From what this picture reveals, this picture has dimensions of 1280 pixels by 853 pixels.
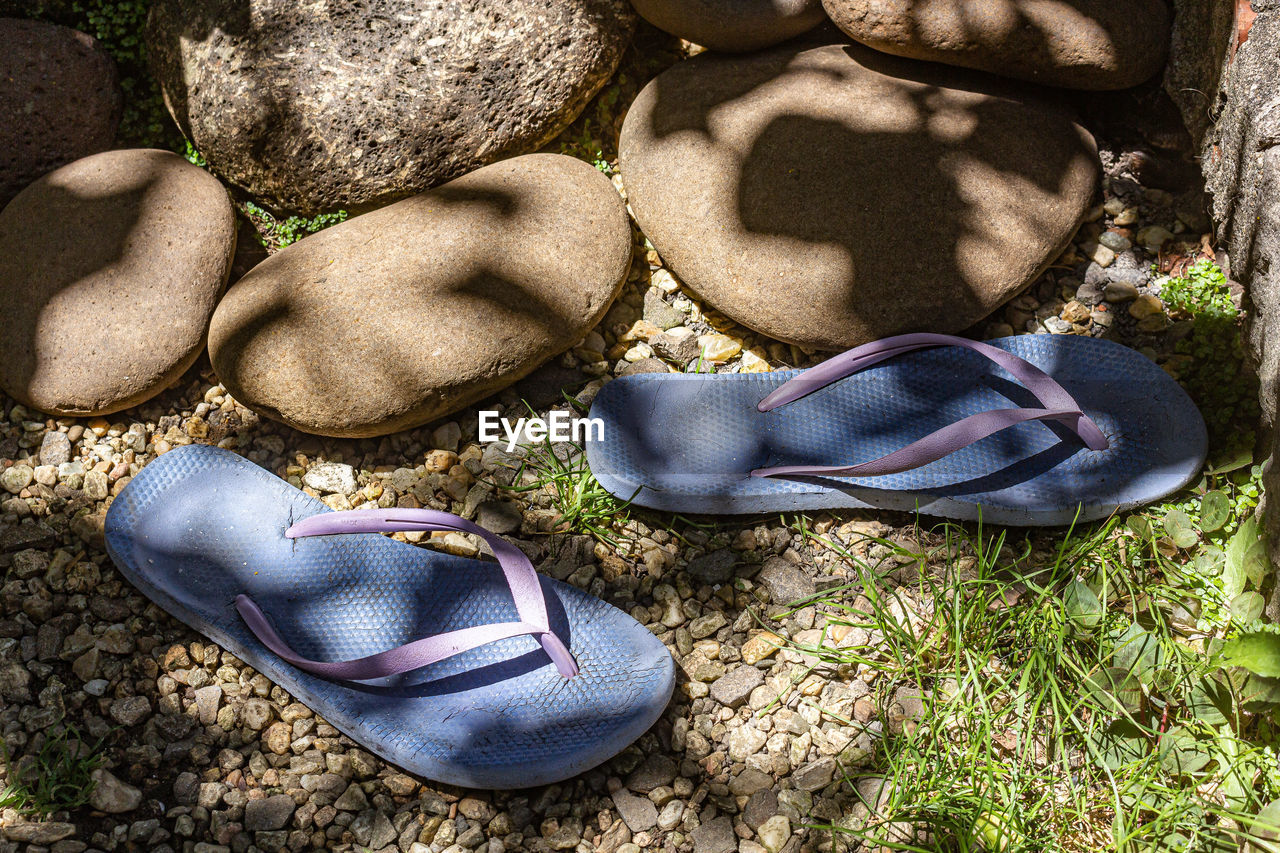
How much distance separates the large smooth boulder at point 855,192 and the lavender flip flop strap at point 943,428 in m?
0.06

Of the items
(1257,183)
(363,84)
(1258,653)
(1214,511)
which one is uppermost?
(363,84)

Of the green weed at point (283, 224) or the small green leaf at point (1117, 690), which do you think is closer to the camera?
the small green leaf at point (1117, 690)

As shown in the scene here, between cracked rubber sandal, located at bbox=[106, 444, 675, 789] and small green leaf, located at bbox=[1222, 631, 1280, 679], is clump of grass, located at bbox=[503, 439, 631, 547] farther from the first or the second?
small green leaf, located at bbox=[1222, 631, 1280, 679]

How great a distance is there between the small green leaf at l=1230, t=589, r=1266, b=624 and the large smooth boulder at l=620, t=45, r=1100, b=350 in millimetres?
844

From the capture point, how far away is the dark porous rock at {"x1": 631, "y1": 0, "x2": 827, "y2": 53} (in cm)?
251

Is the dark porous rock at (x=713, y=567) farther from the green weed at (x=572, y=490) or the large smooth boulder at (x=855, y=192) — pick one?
the large smooth boulder at (x=855, y=192)

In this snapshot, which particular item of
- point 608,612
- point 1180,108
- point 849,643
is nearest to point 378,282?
point 608,612

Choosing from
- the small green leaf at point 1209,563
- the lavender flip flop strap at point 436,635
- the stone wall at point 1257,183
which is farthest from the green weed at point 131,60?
the small green leaf at point 1209,563

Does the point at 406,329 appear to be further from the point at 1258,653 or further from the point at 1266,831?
the point at 1266,831

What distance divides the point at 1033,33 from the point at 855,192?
0.55m

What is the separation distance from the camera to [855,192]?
2.36 m

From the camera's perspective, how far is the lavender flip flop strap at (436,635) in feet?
6.07

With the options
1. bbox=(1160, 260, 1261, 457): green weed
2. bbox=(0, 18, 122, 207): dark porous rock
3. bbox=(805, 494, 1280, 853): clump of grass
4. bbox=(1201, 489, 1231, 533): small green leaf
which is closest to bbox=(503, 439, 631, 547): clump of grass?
bbox=(805, 494, 1280, 853): clump of grass

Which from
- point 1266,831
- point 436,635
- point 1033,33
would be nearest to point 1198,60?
point 1033,33
